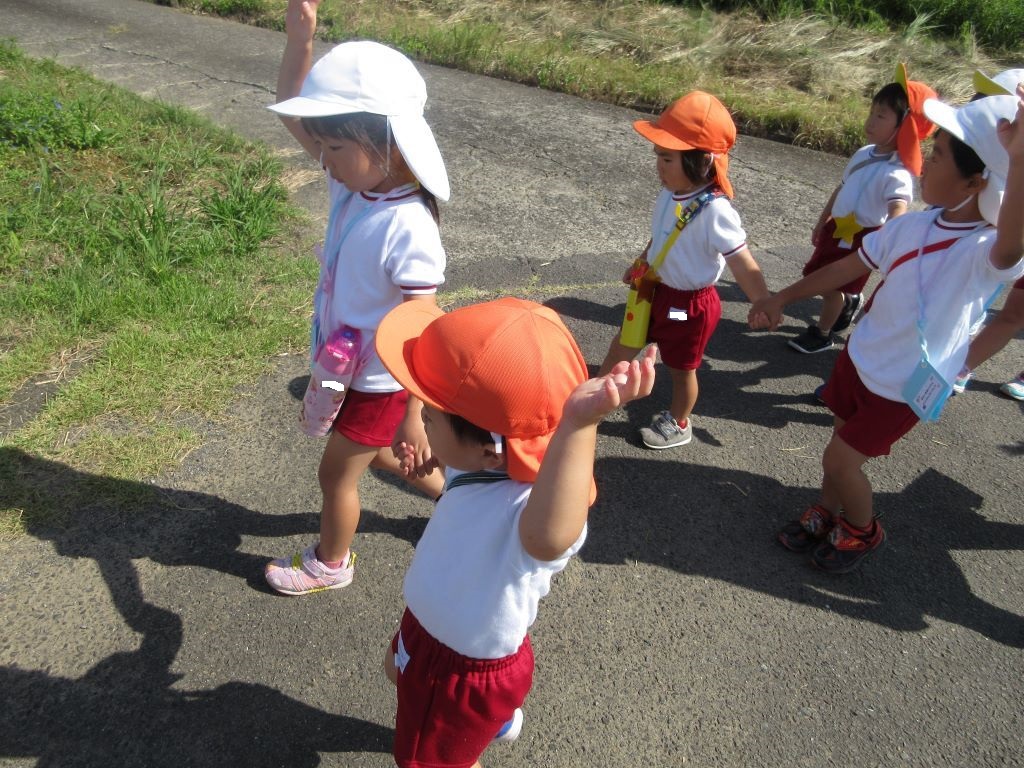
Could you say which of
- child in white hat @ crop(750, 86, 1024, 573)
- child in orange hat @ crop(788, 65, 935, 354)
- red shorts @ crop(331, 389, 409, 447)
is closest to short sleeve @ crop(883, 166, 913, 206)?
child in orange hat @ crop(788, 65, 935, 354)

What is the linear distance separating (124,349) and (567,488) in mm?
2817

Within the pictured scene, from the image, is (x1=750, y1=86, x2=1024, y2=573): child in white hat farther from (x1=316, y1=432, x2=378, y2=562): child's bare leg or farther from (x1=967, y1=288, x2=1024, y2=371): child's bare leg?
(x1=316, y1=432, x2=378, y2=562): child's bare leg

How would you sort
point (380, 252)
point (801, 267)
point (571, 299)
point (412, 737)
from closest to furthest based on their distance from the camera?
point (412, 737)
point (380, 252)
point (571, 299)
point (801, 267)

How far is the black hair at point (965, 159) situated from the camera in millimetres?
2316

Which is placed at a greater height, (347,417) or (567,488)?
(567,488)

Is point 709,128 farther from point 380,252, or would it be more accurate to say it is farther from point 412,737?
point 412,737

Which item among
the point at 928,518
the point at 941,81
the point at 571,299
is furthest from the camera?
the point at 941,81

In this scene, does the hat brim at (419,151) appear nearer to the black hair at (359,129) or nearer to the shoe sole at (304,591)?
the black hair at (359,129)

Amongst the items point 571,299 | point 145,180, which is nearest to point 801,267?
Answer: point 571,299

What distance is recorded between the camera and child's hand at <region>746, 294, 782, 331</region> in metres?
2.82

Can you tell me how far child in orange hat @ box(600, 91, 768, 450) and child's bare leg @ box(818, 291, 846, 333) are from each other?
4.02ft

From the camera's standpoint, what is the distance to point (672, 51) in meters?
8.08

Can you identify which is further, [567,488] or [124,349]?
[124,349]

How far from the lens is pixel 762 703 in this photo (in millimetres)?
2406
